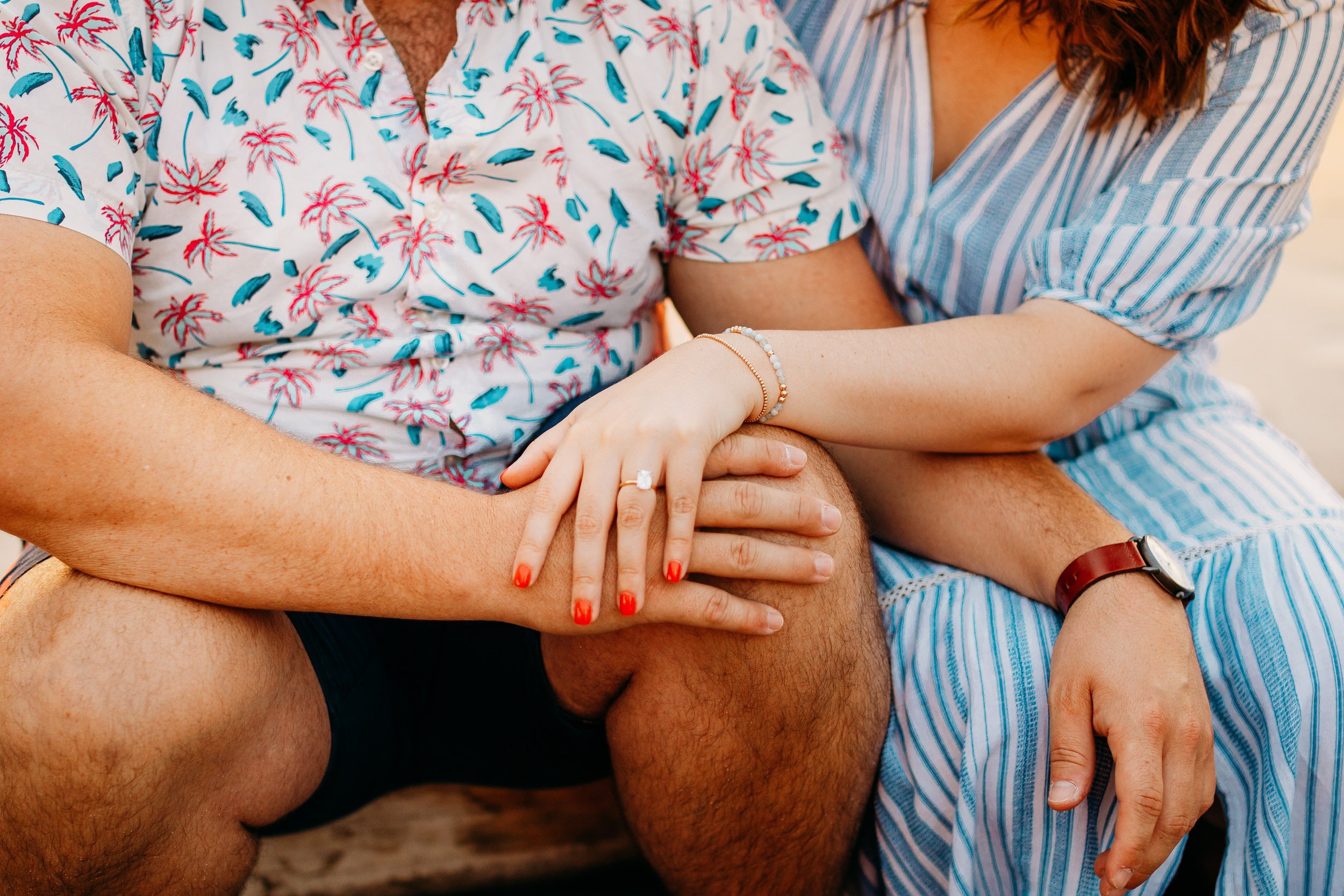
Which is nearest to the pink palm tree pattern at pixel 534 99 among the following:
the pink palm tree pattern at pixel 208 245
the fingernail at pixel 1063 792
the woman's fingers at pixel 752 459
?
the pink palm tree pattern at pixel 208 245

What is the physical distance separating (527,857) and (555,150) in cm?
96

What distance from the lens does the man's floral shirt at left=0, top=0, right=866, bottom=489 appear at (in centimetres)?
102

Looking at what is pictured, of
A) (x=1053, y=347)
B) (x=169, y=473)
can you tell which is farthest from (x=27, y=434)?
(x=1053, y=347)

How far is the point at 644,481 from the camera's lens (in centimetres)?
89

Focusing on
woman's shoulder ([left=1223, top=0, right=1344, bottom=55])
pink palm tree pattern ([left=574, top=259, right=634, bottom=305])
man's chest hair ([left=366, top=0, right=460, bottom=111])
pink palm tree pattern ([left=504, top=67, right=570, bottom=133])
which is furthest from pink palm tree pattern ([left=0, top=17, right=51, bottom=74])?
woman's shoulder ([left=1223, top=0, right=1344, bottom=55])

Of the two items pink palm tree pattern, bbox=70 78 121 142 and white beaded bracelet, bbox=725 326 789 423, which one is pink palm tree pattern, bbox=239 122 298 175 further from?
white beaded bracelet, bbox=725 326 789 423

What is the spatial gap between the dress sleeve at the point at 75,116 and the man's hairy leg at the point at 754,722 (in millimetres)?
566

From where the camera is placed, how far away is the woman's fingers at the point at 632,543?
2.93 feet

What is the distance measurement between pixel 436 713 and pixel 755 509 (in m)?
0.54

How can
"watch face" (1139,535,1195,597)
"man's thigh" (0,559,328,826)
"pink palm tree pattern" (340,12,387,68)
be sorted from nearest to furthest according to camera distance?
"man's thigh" (0,559,328,826) → "watch face" (1139,535,1195,597) → "pink palm tree pattern" (340,12,387,68)

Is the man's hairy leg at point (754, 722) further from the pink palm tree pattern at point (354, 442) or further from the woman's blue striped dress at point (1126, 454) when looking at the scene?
the pink palm tree pattern at point (354, 442)

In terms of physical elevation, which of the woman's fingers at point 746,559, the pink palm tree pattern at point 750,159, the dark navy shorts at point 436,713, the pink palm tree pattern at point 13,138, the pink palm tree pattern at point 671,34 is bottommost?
the dark navy shorts at point 436,713

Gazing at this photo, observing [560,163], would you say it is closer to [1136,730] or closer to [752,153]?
[752,153]

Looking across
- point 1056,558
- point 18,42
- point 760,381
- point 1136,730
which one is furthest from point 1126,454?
point 18,42
